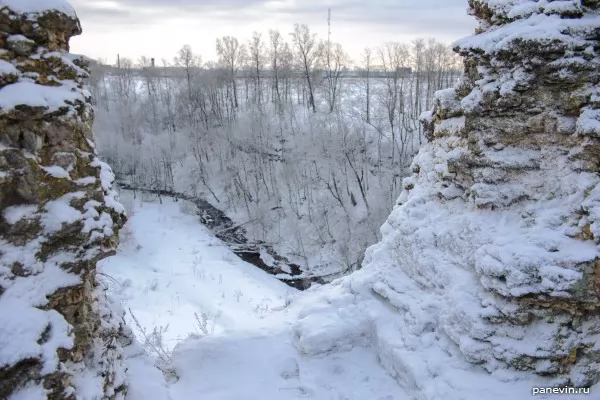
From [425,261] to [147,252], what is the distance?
17.8 metres

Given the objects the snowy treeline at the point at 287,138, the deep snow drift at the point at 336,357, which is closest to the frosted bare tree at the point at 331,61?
the snowy treeline at the point at 287,138

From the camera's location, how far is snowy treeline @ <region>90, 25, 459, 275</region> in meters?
24.3

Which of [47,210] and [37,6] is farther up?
[37,6]

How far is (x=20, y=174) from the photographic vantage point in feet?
14.1

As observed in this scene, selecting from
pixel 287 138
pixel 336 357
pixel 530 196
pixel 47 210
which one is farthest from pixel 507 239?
pixel 287 138

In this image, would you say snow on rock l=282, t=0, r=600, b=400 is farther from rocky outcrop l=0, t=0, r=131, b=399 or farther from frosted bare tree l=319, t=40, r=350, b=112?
frosted bare tree l=319, t=40, r=350, b=112

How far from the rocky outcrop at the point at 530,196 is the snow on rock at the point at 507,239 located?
0.6 inches

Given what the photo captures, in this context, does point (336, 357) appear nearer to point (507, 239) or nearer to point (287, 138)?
point (507, 239)

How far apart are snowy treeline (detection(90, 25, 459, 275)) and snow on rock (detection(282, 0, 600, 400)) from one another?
12329 millimetres

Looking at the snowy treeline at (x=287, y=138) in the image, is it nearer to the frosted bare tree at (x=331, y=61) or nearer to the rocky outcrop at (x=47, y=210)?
the frosted bare tree at (x=331, y=61)

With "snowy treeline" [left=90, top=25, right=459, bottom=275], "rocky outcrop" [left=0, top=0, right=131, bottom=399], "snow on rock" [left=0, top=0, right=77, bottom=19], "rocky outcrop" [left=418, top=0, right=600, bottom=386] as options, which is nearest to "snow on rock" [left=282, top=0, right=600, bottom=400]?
"rocky outcrop" [left=418, top=0, right=600, bottom=386]

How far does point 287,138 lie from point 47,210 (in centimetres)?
2649

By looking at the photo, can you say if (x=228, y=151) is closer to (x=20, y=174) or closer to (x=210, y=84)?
(x=210, y=84)

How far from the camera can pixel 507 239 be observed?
6.23 meters
